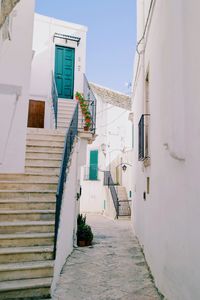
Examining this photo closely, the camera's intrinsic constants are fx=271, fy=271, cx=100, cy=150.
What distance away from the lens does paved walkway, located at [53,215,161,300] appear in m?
4.61

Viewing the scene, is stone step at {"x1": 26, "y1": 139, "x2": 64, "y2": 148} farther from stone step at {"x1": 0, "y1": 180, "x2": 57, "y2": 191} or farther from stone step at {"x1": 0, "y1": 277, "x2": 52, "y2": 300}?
stone step at {"x1": 0, "y1": 277, "x2": 52, "y2": 300}

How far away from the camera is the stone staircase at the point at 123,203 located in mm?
16672

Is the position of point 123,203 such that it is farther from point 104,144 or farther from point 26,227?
point 26,227

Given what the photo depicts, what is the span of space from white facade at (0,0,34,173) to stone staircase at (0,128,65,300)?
0.62 metres

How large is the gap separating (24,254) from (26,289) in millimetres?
626

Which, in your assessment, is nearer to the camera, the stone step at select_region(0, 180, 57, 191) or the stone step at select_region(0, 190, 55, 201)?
the stone step at select_region(0, 190, 55, 201)

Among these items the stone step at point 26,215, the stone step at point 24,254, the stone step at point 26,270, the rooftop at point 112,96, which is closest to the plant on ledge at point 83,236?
the stone step at point 26,215

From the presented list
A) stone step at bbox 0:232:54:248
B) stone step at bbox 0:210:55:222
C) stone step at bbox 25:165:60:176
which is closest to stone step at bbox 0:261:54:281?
stone step at bbox 0:232:54:248

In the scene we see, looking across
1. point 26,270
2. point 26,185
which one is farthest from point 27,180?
point 26,270

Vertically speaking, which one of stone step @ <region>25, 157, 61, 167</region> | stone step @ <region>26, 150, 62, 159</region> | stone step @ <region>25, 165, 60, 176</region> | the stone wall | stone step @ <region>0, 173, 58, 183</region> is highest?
the stone wall

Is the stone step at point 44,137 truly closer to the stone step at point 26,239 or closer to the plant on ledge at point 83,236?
the plant on ledge at point 83,236

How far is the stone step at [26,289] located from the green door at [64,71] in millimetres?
10047

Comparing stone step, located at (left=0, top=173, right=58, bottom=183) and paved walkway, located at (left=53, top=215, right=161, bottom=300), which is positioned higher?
stone step, located at (left=0, top=173, right=58, bottom=183)

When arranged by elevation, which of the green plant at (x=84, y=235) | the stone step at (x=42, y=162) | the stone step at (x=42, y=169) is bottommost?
the green plant at (x=84, y=235)
